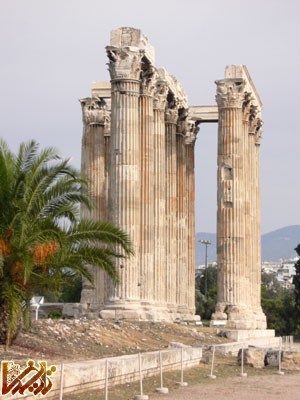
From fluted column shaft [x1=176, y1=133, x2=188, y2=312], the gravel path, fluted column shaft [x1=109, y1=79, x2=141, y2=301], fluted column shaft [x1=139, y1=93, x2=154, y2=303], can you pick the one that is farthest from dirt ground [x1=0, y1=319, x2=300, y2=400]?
fluted column shaft [x1=176, y1=133, x2=188, y2=312]

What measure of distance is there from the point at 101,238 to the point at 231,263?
26.5 meters

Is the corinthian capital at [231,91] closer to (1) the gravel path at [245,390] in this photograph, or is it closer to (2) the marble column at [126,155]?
(2) the marble column at [126,155]

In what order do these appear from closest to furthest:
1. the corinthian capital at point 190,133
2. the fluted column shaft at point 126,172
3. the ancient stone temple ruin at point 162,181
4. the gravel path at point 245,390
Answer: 1. the gravel path at point 245,390
2. the fluted column shaft at point 126,172
3. the ancient stone temple ruin at point 162,181
4. the corinthian capital at point 190,133

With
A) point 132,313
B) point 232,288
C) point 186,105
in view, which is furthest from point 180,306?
point 132,313

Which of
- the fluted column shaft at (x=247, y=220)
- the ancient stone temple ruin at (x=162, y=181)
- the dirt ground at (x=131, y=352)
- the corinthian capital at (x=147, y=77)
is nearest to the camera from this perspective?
the dirt ground at (x=131, y=352)

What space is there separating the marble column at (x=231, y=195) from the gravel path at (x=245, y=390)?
25.2 m

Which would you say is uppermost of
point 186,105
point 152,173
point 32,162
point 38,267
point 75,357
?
point 186,105

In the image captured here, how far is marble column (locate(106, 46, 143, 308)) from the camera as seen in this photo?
42.7 m

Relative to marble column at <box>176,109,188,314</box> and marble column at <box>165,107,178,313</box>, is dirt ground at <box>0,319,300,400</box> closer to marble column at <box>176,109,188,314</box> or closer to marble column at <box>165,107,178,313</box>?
marble column at <box>165,107,178,313</box>

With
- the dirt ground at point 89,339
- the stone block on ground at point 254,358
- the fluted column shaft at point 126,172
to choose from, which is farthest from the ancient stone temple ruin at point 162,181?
the stone block on ground at point 254,358

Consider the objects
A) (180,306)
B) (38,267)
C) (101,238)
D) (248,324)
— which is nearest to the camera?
(38,267)

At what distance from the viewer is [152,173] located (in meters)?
46.8

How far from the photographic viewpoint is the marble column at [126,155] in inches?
1679

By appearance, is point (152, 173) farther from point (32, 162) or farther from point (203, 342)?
point (32, 162)
